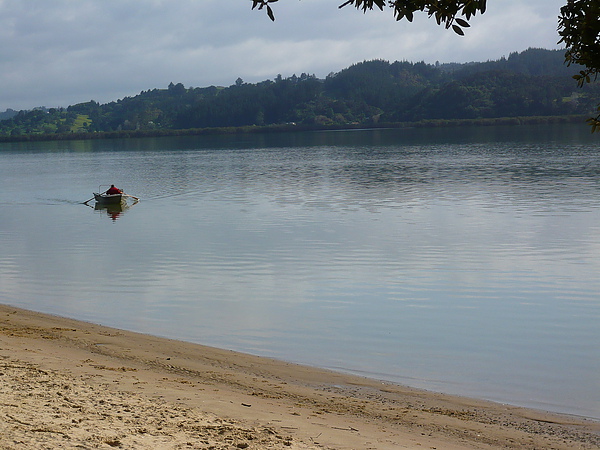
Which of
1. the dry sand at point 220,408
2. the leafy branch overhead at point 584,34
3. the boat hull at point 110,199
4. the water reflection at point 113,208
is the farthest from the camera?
the boat hull at point 110,199

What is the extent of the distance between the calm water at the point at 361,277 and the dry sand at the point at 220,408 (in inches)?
45.8

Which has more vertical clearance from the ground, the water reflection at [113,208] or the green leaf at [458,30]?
the green leaf at [458,30]

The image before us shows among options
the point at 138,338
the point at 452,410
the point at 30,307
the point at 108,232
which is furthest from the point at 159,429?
the point at 108,232

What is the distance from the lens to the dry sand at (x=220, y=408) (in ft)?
22.2

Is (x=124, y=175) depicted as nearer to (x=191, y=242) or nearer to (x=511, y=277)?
(x=191, y=242)

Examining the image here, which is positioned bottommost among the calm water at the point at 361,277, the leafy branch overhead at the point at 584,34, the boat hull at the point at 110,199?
the calm water at the point at 361,277

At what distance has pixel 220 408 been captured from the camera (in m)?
7.97

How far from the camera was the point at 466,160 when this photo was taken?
70.8m

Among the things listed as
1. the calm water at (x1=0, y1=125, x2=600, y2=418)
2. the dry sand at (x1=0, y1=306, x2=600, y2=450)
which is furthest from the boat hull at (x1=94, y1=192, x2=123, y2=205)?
the dry sand at (x1=0, y1=306, x2=600, y2=450)

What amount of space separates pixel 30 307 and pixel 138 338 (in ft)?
17.5

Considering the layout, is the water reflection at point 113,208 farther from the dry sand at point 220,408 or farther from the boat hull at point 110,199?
the dry sand at point 220,408

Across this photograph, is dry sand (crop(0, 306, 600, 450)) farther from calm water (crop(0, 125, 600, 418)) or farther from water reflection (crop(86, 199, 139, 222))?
water reflection (crop(86, 199, 139, 222))

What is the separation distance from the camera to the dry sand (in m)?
6.77

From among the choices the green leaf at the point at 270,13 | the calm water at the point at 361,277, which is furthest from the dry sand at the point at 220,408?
the green leaf at the point at 270,13
